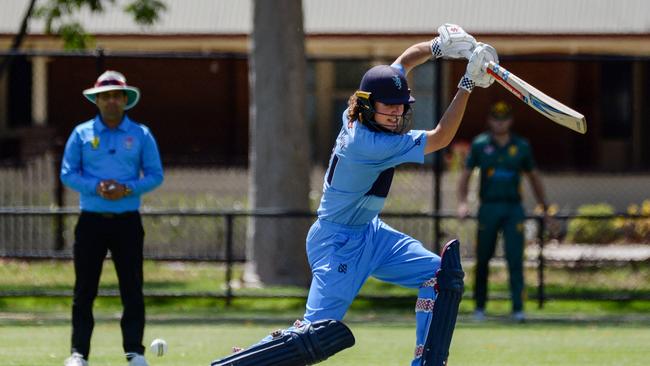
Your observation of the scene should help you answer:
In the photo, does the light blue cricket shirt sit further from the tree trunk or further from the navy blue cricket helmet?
the tree trunk

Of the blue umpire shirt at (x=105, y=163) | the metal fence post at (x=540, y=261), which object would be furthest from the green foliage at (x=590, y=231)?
the blue umpire shirt at (x=105, y=163)

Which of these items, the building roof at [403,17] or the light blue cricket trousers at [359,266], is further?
the building roof at [403,17]

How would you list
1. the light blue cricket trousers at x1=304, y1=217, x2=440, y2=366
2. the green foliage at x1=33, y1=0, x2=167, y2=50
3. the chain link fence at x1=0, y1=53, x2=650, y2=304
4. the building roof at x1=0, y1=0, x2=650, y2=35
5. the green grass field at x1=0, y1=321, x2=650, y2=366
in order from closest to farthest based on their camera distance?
the light blue cricket trousers at x1=304, y1=217, x2=440, y2=366 → the green grass field at x1=0, y1=321, x2=650, y2=366 → the chain link fence at x1=0, y1=53, x2=650, y2=304 → the green foliage at x1=33, y1=0, x2=167, y2=50 → the building roof at x1=0, y1=0, x2=650, y2=35

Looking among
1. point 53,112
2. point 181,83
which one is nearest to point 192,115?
point 181,83

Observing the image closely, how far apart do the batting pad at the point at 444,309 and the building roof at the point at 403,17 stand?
42.6 ft

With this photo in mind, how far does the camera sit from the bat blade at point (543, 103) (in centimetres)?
687

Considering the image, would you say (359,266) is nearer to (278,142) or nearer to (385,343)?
(385,343)

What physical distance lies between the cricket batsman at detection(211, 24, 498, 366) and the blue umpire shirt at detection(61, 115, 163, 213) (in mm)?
2122

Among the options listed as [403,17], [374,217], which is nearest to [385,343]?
[374,217]

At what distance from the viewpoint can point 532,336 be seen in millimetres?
11562

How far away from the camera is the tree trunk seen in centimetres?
1466

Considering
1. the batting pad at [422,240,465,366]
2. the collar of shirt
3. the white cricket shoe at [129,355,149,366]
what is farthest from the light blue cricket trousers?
the collar of shirt

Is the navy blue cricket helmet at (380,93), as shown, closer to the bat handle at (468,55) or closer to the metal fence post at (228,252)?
the bat handle at (468,55)

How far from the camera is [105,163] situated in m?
9.27
